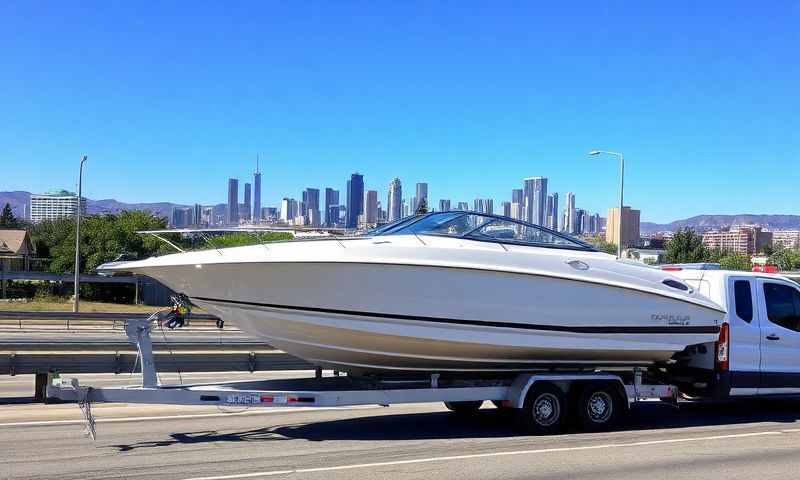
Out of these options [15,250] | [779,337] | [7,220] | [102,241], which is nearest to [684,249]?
[779,337]

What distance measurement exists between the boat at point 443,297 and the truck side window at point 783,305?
48.7 inches

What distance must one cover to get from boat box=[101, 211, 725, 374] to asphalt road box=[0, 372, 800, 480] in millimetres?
976

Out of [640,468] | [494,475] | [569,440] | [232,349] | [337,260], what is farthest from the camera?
[232,349]

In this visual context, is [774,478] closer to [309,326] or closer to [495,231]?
[495,231]

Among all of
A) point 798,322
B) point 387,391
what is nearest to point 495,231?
point 387,391

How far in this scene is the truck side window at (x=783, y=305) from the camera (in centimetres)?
1025

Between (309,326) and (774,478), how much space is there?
16.2 feet

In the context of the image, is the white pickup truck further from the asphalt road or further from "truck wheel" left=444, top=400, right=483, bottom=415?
"truck wheel" left=444, top=400, right=483, bottom=415

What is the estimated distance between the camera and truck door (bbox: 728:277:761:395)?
32.4ft

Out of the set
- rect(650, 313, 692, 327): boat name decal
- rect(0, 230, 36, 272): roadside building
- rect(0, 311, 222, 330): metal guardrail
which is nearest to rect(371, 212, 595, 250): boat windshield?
rect(650, 313, 692, 327): boat name decal

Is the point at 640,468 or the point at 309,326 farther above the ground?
the point at 309,326

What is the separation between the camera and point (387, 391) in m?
8.50

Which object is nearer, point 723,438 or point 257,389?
point 257,389

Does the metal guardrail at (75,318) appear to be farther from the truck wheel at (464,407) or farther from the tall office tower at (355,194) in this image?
the truck wheel at (464,407)
